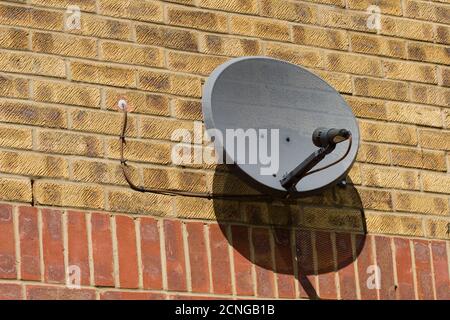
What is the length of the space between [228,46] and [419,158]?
110 cm

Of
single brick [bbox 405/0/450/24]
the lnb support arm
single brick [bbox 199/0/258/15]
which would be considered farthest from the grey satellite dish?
single brick [bbox 405/0/450/24]

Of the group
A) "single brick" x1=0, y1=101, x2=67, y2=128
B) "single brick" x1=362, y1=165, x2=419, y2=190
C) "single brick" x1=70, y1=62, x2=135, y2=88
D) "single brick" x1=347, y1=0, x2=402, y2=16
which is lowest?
"single brick" x1=362, y1=165, x2=419, y2=190

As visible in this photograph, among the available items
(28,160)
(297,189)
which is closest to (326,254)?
(297,189)

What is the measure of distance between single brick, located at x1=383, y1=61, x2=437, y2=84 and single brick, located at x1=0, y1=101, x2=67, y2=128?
5.80ft

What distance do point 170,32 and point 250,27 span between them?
1.41ft

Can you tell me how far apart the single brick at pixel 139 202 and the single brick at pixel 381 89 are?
50.3 inches

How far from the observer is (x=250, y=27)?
290 inches

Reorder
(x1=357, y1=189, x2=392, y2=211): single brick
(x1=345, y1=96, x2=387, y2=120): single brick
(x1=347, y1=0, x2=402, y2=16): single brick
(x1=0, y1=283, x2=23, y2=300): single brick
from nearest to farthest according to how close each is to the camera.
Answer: (x1=0, y1=283, x2=23, y2=300): single brick < (x1=357, y1=189, x2=392, y2=211): single brick < (x1=345, y1=96, x2=387, y2=120): single brick < (x1=347, y1=0, x2=402, y2=16): single brick

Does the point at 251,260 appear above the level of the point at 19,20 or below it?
below

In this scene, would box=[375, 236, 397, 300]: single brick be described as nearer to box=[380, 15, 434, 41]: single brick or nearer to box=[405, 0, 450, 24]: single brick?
box=[380, 15, 434, 41]: single brick

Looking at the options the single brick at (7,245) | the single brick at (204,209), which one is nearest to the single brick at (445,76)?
the single brick at (204,209)

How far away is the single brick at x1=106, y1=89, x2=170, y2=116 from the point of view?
6.91 m

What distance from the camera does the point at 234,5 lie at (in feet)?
24.2

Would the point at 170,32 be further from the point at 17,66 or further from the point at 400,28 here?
the point at 400,28
